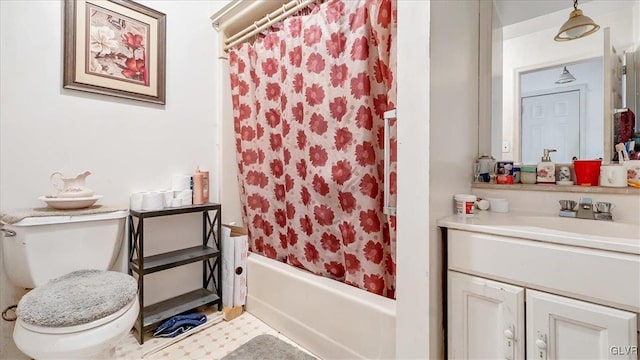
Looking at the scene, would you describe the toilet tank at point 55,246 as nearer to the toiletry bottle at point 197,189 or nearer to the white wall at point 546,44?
the toiletry bottle at point 197,189

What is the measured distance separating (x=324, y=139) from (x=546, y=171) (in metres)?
1.06

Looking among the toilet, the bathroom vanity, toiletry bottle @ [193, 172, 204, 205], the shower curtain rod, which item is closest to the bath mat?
the toilet

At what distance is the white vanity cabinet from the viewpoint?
0.76 meters

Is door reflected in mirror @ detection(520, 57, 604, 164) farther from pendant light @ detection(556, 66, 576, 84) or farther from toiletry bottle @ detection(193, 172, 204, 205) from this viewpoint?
toiletry bottle @ detection(193, 172, 204, 205)

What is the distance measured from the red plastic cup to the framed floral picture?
2286 mm

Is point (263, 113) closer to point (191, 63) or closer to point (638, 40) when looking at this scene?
point (191, 63)

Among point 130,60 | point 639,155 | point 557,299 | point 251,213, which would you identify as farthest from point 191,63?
point 639,155

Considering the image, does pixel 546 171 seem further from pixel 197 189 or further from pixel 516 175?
pixel 197 189

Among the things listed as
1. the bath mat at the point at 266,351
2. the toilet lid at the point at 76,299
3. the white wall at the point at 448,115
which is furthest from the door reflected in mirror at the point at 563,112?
the toilet lid at the point at 76,299

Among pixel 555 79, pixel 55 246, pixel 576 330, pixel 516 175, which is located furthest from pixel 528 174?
pixel 55 246

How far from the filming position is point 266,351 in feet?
4.96

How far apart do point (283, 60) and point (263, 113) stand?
363 mm

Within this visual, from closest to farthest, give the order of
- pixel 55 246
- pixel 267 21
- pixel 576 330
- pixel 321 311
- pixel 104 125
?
pixel 576 330 < pixel 55 246 < pixel 321 311 < pixel 104 125 < pixel 267 21

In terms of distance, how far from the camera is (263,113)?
6.13ft
